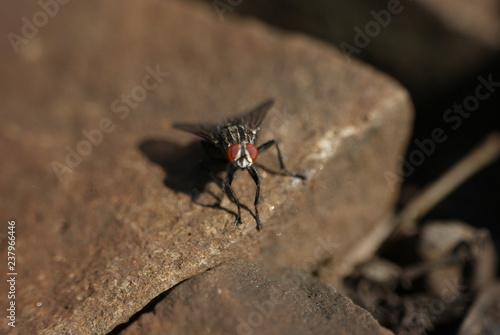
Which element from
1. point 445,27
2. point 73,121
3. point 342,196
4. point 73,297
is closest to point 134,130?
point 73,121

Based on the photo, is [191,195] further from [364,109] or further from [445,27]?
[445,27]

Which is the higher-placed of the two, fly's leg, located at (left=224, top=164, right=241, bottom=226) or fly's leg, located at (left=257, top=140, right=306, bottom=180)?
fly's leg, located at (left=257, top=140, right=306, bottom=180)

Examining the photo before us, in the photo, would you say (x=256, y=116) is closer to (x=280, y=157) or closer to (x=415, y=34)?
(x=280, y=157)

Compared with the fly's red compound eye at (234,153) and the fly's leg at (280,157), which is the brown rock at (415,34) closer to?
the fly's leg at (280,157)

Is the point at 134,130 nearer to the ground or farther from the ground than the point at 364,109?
nearer to the ground

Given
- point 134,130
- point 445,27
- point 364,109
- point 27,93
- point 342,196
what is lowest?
point 27,93

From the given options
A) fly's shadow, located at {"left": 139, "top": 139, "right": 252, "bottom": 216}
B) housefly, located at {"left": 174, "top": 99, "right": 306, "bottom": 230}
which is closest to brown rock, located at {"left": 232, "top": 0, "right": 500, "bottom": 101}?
housefly, located at {"left": 174, "top": 99, "right": 306, "bottom": 230}

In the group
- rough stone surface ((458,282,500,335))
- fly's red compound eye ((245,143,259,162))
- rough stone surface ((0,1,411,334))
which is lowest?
rough stone surface ((0,1,411,334))

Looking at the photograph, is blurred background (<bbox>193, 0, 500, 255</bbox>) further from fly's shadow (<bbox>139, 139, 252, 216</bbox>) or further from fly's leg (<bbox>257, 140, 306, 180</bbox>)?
fly's shadow (<bbox>139, 139, 252, 216</bbox>)
